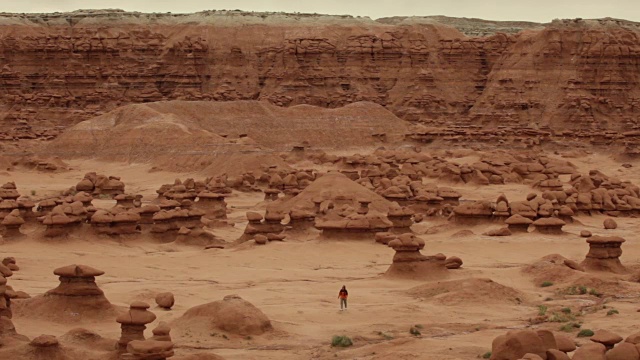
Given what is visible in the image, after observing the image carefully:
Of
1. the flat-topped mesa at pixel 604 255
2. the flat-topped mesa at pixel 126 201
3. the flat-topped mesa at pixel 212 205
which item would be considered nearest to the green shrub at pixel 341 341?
the flat-topped mesa at pixel 604 255

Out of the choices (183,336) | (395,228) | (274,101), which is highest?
(183,336)

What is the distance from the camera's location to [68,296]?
1928 centimetres

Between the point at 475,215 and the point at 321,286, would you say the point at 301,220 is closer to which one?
the point at 475,215

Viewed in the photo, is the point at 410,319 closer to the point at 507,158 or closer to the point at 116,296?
the point at 116,296

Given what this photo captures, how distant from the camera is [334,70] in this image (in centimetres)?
9025

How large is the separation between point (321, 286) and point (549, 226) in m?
9.94

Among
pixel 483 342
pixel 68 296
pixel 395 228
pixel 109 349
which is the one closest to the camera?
pixel 109 349

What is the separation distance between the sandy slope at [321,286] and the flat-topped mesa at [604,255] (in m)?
1.52

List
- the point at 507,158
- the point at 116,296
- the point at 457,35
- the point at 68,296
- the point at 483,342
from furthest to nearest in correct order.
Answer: the point at 457,35 → the point at 507,158 → the point at 116,296 → the point at 68,296 → the point at 483,342

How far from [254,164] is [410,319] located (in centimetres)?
3182

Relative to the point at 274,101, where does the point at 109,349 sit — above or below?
above

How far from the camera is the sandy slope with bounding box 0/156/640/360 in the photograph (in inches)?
703

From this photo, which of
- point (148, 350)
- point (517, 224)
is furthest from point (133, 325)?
point (517, 224)

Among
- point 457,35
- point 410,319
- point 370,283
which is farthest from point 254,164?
point 457,35
